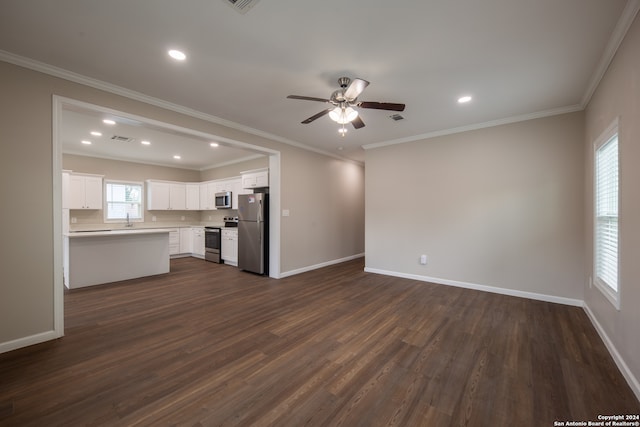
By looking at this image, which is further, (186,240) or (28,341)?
(186,240)

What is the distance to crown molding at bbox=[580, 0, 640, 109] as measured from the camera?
1846mm

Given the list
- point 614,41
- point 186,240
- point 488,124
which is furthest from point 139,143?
point 614,41

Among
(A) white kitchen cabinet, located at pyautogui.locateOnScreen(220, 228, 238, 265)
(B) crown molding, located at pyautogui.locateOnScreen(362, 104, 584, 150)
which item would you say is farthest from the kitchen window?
(B) crown molding, located at pyautogui.locateOnScreen(362, 104, 584, 150)

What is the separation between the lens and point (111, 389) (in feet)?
6.23

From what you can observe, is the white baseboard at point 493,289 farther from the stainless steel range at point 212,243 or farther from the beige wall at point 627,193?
the stainless steel range at point 212,243

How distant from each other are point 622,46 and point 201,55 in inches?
147

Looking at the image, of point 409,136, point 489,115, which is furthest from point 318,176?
point 489,115

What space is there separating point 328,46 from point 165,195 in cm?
697

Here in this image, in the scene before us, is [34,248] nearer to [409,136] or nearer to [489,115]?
[409,136]

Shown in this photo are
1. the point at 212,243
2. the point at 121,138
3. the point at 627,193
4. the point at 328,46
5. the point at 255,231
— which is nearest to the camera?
the point at 627,193

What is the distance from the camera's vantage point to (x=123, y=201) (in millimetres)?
6996

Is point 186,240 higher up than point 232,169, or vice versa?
point 232,169

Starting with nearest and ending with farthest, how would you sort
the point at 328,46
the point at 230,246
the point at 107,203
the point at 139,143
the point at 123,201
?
the point at 328,46
the point at 139,143
the point at 230,246
the point at 107,203
the point at 123,201

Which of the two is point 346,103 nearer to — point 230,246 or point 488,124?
point 488,124
